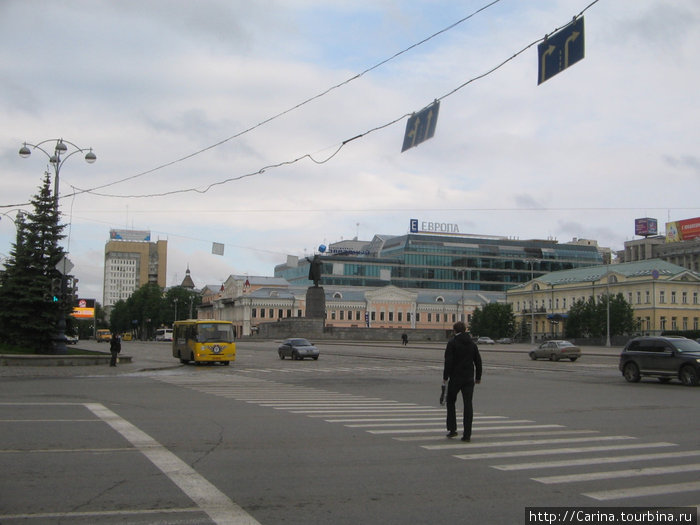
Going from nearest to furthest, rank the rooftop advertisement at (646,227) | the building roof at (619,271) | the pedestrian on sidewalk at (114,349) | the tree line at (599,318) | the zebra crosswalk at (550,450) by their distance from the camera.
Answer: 1. the zebra crosswalk at (550,450)
2. the pedestrian on sidewalk at (114,349)
3. the tree line at (599,318)
4. the building roof at (619,271)
5. the rooftop advertisement at (646,227)

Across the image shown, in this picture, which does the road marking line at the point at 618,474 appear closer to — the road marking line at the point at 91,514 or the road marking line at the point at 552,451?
the road marking line at the point at 552,451

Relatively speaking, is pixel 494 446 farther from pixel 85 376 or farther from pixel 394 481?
pixel 85 376

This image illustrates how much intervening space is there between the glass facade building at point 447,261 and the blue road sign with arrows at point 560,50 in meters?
124

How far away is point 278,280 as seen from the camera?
14275 cm

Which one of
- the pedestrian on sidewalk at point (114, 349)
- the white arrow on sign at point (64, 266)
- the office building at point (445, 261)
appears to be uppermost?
the office building at point (445, 261)

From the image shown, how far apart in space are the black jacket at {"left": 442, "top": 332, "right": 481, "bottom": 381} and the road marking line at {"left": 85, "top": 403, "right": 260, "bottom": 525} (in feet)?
14.6

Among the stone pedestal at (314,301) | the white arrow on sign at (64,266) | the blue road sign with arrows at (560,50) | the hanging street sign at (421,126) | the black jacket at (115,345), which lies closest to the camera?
the blue road sign with arrows at (560,50)

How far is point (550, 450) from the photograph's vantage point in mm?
10148

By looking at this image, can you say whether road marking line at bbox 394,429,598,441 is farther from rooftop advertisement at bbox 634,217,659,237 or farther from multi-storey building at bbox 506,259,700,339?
rooftop advertisement at bbox 634,217,659,237

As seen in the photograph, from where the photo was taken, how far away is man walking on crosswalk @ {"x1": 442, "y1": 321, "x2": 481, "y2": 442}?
11172 millimetres

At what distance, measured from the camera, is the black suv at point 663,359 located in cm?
2406

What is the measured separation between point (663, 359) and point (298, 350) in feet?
82.4

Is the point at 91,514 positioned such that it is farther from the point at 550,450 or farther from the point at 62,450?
the point at 550,450

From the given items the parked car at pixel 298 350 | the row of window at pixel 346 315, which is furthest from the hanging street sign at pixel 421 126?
the row of window at pixel 346 315
